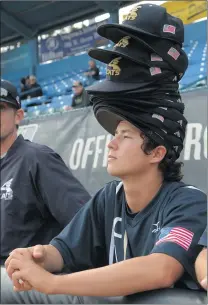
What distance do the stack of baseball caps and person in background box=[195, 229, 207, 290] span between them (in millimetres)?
317

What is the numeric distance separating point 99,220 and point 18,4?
34.8ft

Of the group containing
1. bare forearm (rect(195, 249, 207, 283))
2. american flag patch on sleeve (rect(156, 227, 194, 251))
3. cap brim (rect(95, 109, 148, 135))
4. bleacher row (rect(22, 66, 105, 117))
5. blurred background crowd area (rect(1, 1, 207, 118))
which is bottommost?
bare forearm (rect(195, 249, 207, 283))

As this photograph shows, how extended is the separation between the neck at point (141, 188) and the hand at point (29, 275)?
0.31m

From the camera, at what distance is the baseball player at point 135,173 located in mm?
1057

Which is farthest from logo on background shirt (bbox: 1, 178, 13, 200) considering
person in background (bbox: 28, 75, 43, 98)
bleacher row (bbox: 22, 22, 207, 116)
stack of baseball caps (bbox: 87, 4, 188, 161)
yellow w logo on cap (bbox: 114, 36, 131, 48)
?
person in background (bbox: 28, 75, 43, 98)

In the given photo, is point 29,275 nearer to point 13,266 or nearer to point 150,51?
point 13,266

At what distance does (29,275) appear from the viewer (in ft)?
3.42

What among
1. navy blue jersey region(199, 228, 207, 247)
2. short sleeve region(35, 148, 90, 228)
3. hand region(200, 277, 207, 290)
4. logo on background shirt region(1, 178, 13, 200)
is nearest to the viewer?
hand region(200, 277, 207, 290)

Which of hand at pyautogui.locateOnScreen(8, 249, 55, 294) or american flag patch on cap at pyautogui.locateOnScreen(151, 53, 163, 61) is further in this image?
american flag patch on cap at pyautogui.locateOnScreen(151, 53, 163, 61)

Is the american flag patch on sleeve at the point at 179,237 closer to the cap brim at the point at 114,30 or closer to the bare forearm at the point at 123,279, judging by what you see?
the bare forearm at the point at 123,279

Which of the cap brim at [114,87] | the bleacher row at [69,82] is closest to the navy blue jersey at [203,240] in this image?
the cap brim at [114,87]

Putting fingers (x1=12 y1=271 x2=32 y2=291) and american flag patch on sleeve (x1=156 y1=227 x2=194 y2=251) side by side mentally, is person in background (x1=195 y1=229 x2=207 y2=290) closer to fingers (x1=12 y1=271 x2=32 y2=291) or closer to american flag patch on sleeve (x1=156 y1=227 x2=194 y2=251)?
american flag patch on sleeve (x1=156 y1=227 x2=194 y2=251)

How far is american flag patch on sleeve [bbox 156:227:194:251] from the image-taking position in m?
0.97

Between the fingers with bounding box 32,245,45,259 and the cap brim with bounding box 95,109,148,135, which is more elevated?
the cap brim with bounding box 95,109,148,135
